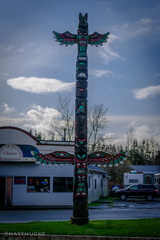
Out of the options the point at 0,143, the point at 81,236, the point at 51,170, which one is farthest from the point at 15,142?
the point at 81,236

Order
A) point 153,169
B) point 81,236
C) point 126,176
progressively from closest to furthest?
point 81,236, point 126,176, point 153,169

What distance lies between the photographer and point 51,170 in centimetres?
2798

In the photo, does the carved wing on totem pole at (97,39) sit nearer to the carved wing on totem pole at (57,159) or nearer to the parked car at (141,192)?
the carved wing on totem pole at (57,159)

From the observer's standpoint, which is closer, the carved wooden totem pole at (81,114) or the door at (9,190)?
the carved wooden totem pole at (81,114)

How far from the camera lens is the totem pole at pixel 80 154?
45.7 ft

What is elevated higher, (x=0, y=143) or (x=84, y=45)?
(x=84, y=45)

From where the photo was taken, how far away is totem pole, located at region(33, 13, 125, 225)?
13.9m

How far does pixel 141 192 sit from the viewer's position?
119ft

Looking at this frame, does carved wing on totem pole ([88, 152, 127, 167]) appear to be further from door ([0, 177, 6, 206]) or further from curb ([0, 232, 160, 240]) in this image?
door ([0, 177, 6, 206])

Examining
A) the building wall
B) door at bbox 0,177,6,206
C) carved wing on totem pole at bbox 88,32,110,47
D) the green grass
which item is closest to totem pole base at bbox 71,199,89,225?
Answer: the green grass

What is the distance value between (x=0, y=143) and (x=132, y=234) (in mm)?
17718

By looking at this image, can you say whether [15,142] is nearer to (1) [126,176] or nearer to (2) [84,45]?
(2) [84,45]

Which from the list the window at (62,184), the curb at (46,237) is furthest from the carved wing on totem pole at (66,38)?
the window at (62,184)

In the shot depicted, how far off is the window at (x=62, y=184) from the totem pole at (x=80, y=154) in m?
13.7
